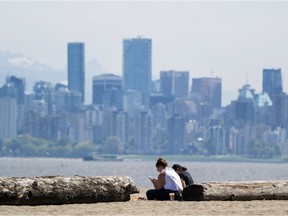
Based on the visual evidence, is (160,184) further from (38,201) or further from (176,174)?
(38,201)

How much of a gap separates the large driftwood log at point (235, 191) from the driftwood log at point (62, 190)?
1233 mm

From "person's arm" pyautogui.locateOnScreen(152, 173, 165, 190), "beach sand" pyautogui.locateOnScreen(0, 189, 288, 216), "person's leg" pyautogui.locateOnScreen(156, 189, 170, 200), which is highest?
"person's arm" pyautogui.locateOnScreen(152, 173, 165, 190)

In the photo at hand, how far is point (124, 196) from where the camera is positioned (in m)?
26.8

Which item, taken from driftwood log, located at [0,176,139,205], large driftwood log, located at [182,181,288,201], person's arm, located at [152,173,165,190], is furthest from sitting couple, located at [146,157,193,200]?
driftwood log, located at [0,176,139,205]

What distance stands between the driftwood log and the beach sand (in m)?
0.25

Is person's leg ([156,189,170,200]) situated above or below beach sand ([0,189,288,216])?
above

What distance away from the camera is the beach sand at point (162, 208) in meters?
23.9

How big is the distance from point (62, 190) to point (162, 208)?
1876 mm

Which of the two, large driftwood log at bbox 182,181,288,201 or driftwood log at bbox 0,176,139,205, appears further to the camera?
large driftwood log at bbox 182,181,288,201

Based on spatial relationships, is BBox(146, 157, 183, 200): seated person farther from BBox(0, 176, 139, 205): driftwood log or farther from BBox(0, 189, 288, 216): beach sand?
BBox(0, 176, 139, 205): driftwood log

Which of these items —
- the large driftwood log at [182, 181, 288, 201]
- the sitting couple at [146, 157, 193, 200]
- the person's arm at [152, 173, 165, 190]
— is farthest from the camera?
the person's arm at [152, 173, 165, 190]

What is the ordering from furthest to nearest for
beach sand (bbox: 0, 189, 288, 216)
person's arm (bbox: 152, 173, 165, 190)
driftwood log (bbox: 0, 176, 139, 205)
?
1. person's arm (bbox: 152, 173, 165, 190)
2. driftwood log (bbox: 0, 176, 139, 205)
3. beach sand (bbox: 0, 189, 288, 216)

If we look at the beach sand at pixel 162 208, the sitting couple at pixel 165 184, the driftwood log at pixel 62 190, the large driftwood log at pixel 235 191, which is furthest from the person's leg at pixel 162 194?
the driftwood log at pixel 62 190

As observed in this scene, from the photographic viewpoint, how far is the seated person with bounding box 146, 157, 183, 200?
28250mm
